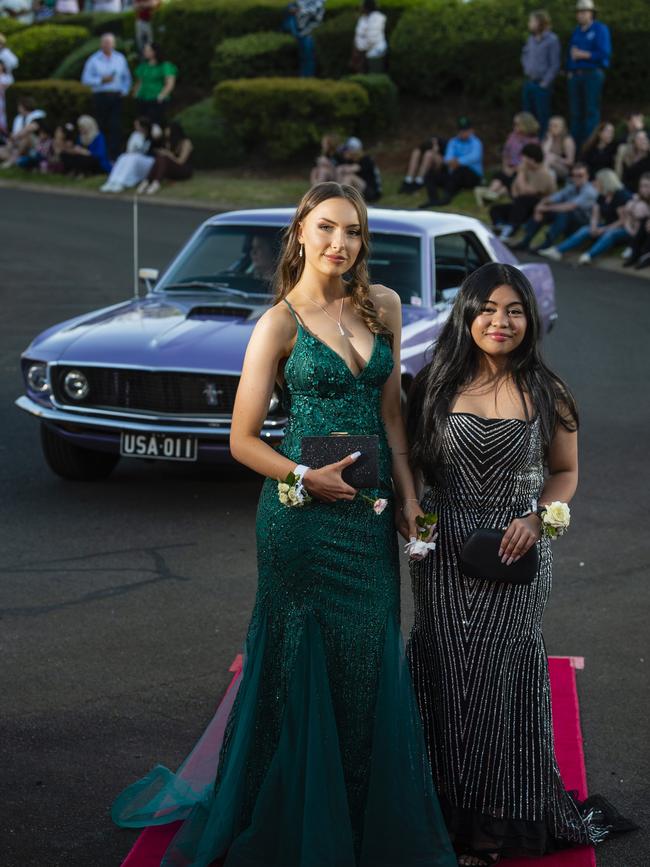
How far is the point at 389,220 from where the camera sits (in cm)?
930

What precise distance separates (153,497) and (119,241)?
39.3 ft

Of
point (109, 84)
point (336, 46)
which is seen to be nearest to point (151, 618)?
point (109, 84)

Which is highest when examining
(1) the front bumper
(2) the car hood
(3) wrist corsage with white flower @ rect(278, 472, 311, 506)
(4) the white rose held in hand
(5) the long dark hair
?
(5) the long dark hair

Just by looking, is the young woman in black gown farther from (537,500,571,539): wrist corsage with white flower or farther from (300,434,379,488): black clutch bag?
(300,434,379,488): black clutch bag

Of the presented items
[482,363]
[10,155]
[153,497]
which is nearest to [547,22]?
[10,155]

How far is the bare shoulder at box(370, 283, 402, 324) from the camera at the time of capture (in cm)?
434

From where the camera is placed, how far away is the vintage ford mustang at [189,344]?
795 centimetres

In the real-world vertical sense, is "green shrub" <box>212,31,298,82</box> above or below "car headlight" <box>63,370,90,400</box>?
above

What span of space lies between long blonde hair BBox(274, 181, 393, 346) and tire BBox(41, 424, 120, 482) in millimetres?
4618

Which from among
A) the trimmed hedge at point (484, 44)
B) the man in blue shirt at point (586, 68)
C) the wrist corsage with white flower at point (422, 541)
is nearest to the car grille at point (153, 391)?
the wrist corsage with white flower at point (422, 541)

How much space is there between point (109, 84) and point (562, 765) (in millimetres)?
22809

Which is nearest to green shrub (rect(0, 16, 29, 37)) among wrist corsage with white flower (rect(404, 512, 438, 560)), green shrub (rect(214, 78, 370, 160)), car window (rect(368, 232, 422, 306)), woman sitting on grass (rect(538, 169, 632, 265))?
green shrub (rect(214, 78, 370, 160))

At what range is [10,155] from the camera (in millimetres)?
28172

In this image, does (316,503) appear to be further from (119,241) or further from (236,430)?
(119,241)
